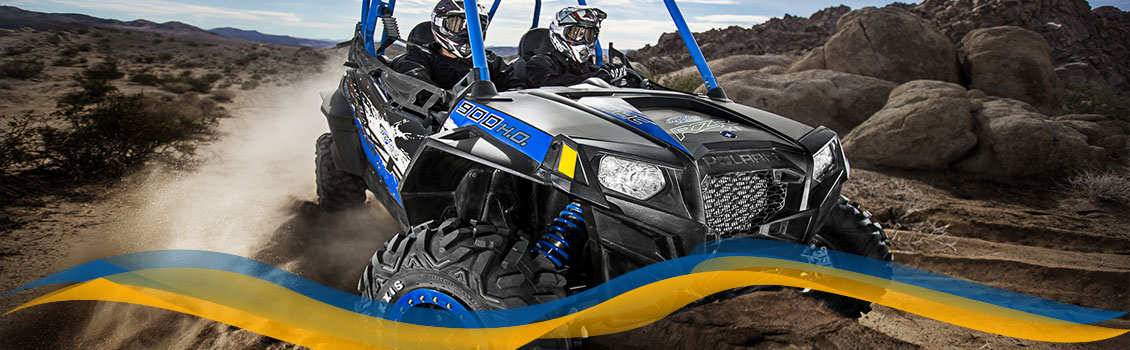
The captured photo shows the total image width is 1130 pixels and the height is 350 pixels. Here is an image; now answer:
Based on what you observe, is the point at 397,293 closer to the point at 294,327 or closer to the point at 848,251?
the point at 294,327

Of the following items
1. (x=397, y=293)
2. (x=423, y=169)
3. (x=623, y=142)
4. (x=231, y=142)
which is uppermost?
(x=623, y=142)

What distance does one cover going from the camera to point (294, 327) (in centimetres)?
260

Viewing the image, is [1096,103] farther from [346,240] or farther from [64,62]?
[64,62]

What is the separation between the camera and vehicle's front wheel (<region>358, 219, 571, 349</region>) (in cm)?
172

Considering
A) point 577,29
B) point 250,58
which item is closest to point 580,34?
point 577,29

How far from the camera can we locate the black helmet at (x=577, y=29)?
3.76m

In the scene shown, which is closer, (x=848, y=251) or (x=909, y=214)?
(x=848, y=251)

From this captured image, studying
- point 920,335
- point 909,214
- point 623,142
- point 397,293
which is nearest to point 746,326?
point 920,335

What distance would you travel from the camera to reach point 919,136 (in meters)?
6.75

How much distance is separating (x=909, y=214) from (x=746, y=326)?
310 cm

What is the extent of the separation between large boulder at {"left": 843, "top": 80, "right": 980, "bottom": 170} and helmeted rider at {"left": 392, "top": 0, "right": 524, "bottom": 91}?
537cm

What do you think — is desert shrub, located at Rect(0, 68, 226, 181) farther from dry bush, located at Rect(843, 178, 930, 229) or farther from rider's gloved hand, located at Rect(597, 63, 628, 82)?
dry bush, located at Rect(843, 178, 930, 229)

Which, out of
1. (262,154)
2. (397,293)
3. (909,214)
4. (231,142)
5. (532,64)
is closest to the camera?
(397,293)

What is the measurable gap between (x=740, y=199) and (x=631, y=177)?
0.38 metres
